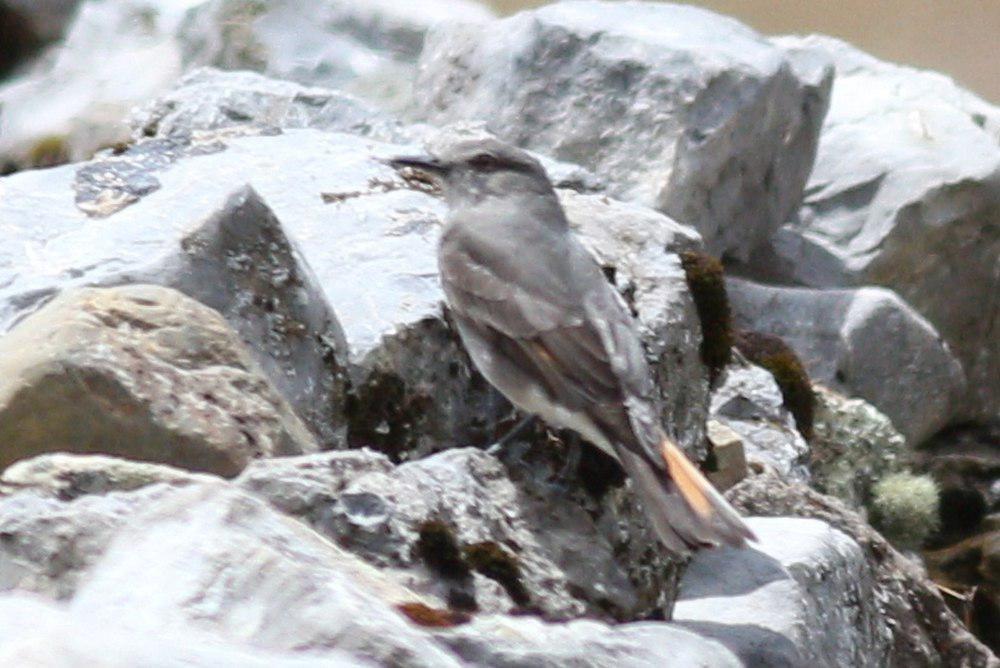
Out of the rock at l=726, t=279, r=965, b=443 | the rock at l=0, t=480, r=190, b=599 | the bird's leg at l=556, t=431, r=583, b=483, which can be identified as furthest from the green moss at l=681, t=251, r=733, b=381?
the rock at l=0, t=480, r=190, b=599

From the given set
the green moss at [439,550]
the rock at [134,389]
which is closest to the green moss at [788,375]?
the rock at [134,389]

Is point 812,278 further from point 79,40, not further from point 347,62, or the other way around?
point 79,40

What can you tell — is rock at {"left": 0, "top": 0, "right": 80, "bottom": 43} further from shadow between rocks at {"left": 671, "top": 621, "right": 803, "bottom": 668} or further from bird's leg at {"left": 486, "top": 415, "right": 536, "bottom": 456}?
shadow between rocks at {"left": 671, "top": 621, "right": 803, "bottom": 668}

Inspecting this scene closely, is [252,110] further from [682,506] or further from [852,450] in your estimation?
[682,506]

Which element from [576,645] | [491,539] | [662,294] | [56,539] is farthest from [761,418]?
[56,539]

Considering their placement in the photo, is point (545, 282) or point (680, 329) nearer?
point (545, 282)

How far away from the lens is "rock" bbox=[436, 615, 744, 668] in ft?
14.1

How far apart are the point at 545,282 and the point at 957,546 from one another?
12.9ft

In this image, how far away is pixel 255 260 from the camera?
660cm

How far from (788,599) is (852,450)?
396cm

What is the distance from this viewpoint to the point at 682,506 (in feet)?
19.7

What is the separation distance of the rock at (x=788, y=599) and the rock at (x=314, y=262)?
2.62ft

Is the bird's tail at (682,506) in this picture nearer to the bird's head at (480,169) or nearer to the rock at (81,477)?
the rock at (81,477)

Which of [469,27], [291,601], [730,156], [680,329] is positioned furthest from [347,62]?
[291,601]
